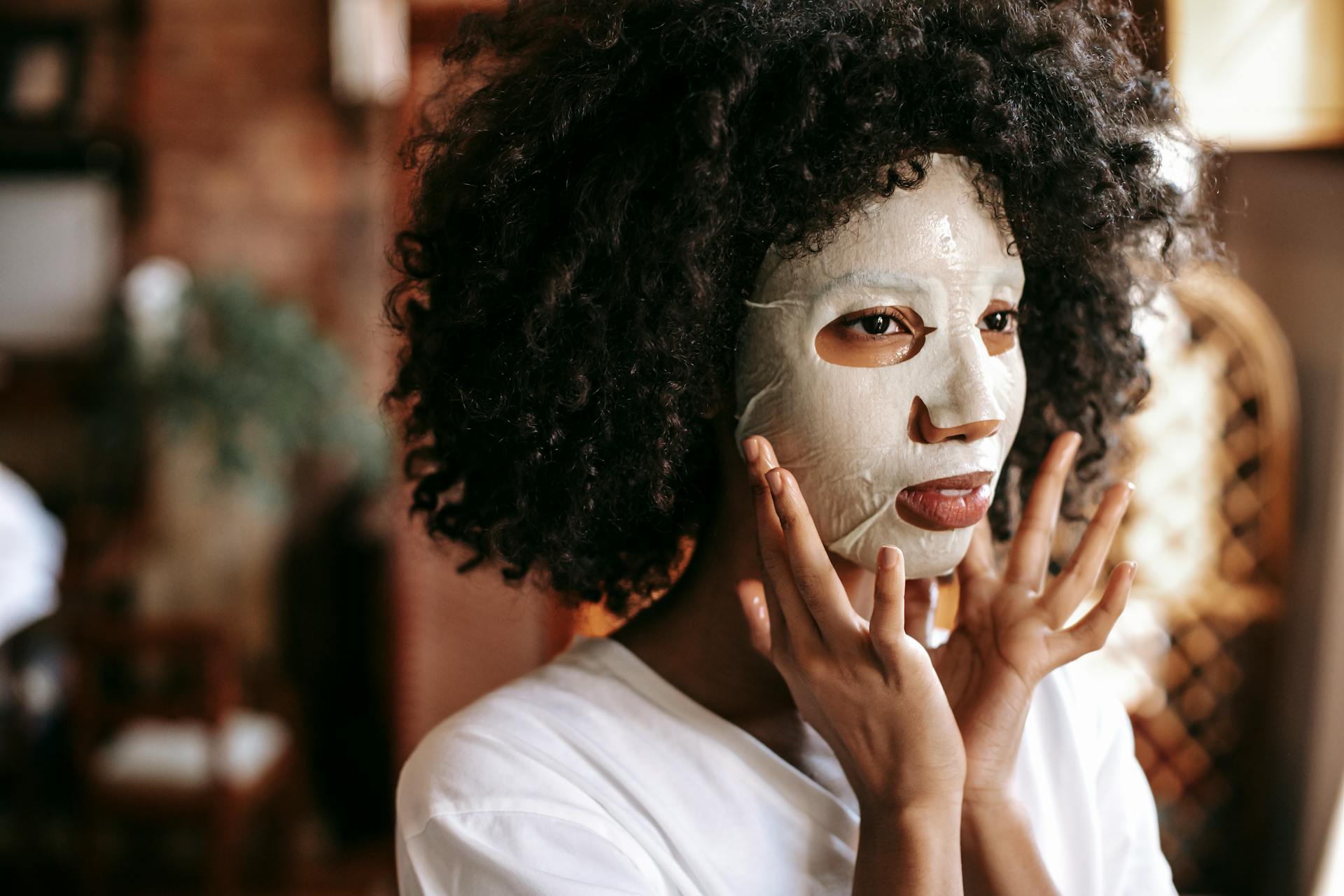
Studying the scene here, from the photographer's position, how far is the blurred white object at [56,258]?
139 inches

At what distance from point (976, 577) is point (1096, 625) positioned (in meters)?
0.16

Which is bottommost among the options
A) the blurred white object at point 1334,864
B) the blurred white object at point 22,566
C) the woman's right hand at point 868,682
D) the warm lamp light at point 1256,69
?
the blurred white object at point 1334,864

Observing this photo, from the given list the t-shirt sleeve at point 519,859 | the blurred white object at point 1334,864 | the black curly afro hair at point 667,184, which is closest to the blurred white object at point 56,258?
the black curly afro hair at point 667,184

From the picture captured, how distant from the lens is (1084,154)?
954mm

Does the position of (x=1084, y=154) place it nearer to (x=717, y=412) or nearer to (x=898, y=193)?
(x=898, y=193)

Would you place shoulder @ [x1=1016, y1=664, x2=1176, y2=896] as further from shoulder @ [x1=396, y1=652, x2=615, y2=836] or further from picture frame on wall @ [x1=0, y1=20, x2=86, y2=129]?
picture frame on wall @ [x1=0, y1=20, x2=86, y2=129]

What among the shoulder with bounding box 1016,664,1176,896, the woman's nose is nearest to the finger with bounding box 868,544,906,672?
the woman's nose

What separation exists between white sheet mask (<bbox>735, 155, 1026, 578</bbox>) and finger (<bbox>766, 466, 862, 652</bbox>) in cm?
6

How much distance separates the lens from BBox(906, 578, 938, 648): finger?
106cm

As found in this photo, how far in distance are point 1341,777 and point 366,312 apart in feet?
9.98

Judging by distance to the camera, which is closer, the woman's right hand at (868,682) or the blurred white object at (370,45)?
the woman's right hand at (868,682)

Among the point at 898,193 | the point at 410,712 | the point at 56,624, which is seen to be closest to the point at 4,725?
the point at 56,624

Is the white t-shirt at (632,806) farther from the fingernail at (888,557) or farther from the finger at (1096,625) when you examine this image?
the fingernail at (888,557)

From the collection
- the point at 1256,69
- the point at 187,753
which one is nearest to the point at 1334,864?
the point at 1256,69
